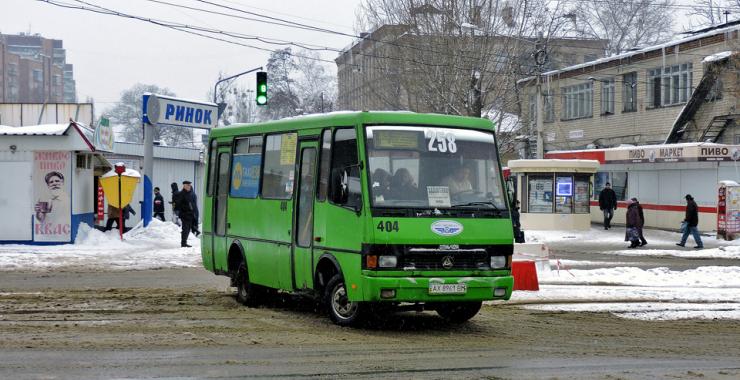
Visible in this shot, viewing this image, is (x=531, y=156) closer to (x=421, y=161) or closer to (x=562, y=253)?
(x=562, y=253)

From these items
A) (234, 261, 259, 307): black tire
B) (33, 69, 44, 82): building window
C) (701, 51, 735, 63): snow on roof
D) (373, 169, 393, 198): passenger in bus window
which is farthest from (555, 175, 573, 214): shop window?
(33, 69, 44, 82): building window

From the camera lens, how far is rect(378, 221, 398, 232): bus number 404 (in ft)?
38.6

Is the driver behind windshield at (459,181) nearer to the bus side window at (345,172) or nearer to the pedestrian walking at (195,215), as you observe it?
the bus side window at (345,172)

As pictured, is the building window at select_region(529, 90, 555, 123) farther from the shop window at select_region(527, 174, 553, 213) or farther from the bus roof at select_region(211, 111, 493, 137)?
the bus roof at select_region(211, 111, 493, 137)

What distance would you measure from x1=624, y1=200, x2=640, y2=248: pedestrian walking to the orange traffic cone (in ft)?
49.3

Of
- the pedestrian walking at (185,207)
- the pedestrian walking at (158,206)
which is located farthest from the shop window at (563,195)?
the pedestrian walking at (185,207)

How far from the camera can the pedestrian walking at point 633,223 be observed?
3155 centimetres

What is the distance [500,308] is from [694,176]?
23.1m

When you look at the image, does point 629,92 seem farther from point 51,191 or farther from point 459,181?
point 459,181

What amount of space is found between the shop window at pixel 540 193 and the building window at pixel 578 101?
58.4ft

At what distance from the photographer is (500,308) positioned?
15.2 meters

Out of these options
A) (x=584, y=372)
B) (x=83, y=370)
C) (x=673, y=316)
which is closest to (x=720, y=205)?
(x=673, y=316)

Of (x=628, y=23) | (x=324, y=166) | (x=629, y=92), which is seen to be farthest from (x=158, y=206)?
(x=628, y=23)

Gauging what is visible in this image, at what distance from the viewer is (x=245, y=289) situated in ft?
49.8
